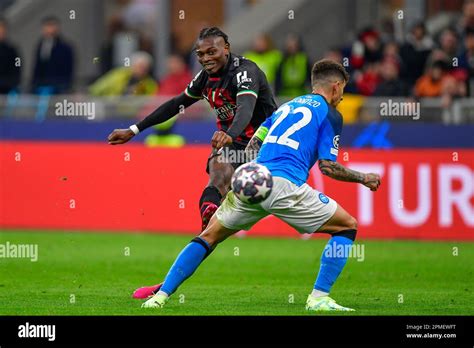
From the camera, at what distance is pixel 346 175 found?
439 inches

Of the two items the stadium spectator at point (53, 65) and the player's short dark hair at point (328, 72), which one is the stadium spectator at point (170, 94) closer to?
the stadium spectator at point (53, 65)

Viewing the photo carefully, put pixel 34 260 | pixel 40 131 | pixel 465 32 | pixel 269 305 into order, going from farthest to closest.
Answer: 1. pixel 40 131
2. pixel 465 32
3. pixel 34 260
4. pixel 269 305

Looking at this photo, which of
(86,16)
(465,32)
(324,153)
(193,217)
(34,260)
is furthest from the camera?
(86,16)

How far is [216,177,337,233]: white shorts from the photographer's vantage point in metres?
11.2

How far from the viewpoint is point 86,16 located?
30484 millimetres

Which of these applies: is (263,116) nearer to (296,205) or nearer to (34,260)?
(296,205)

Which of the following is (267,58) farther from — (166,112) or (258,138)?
(258,138)

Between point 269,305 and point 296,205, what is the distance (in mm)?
1319

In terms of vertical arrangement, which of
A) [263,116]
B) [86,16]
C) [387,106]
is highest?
[86,16]

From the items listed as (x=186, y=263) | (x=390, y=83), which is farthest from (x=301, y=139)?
(x=390, y=83)

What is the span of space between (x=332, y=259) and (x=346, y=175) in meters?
0.80

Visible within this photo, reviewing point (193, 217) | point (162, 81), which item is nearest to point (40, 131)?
point (162, 81)

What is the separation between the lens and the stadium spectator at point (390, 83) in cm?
2180

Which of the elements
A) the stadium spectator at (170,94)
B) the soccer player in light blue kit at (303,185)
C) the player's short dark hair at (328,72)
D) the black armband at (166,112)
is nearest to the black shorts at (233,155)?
the black armband at (166,112)
